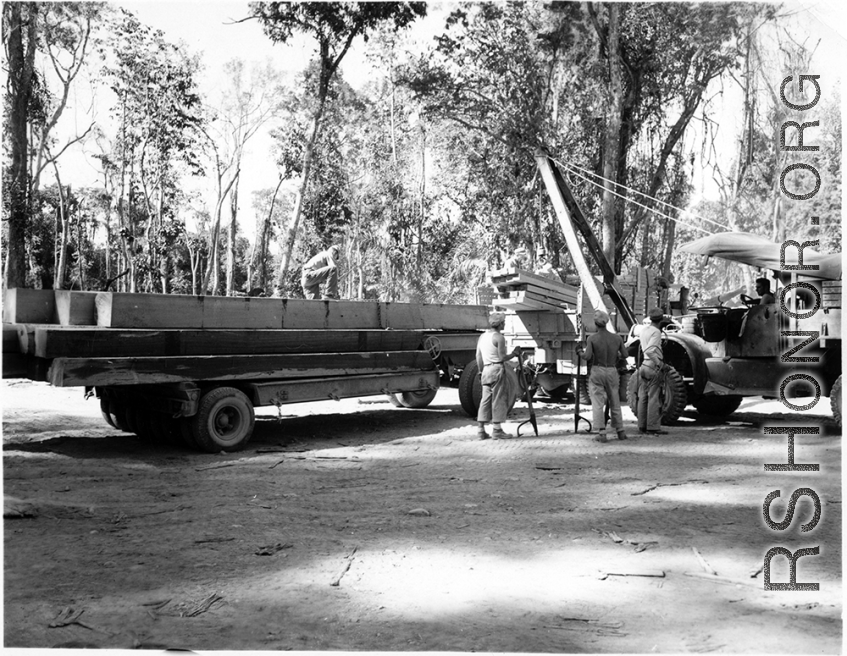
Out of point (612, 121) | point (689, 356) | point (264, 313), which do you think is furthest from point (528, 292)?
point (612, 121)

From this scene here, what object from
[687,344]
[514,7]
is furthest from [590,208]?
[687,344]

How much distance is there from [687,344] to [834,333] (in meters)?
2.01

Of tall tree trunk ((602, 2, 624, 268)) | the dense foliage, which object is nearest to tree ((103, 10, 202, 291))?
the dense foliage

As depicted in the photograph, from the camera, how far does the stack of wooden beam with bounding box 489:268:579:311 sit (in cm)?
1316

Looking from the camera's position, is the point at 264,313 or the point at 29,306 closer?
the point at 29,306

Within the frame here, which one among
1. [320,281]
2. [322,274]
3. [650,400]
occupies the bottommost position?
[650,400]

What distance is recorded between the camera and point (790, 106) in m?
4.61

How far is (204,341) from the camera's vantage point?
899 centimetres

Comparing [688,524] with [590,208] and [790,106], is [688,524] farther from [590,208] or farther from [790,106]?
[590,208]

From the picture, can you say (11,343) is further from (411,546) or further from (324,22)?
(324,22)

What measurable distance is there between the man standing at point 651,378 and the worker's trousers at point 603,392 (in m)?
0.66

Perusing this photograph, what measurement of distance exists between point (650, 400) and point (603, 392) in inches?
36.4

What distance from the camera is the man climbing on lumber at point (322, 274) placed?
1141 cm

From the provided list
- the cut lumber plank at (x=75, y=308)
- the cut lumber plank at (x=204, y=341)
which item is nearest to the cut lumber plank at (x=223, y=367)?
the cut lumber plank at (x=204, y=341)
